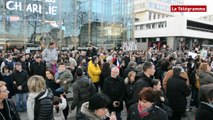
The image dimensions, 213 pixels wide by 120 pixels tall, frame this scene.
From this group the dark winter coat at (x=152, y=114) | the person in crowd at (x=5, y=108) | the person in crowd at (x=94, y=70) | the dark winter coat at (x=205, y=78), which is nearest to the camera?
the dark winter coat at (x=152, y=114)

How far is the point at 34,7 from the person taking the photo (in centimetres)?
3134

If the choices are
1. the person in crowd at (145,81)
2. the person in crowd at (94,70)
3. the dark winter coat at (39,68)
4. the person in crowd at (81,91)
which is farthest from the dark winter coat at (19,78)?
the person in crowd at (145,81)

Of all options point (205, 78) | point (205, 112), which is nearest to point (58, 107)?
point (205, 112)

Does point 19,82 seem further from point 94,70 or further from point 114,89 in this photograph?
point 114,89

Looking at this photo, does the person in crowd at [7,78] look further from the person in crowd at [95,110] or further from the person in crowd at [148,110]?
the person in crowd at [148,110]

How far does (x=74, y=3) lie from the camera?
36.2 metres

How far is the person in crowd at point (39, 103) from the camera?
406 cm

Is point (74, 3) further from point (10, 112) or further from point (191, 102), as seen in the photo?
point (10, 112)

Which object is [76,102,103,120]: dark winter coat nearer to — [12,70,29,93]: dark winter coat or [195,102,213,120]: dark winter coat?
[195,102,213,120]: dark winter coat

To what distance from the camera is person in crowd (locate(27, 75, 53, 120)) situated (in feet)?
13.3

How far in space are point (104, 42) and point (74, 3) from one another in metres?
8.37

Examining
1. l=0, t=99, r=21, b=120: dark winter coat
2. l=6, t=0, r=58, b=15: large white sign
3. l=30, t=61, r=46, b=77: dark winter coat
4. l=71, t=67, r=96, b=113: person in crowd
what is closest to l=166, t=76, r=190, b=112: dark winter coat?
l=71, t=67, r=96, b=113: person in crowd

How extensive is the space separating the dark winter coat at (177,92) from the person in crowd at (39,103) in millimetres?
3022

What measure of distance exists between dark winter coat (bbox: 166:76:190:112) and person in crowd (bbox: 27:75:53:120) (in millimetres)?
3022
